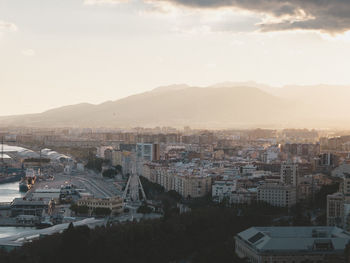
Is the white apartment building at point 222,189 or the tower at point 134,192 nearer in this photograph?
the white apartment building at point 222,189

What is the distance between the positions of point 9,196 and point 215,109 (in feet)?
243

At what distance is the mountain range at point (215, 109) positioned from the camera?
89.7 m

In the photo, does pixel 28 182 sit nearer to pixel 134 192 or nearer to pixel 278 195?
pixel 134 192

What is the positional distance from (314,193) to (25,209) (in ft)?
20.3

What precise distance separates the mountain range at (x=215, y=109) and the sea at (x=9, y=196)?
61281 mm

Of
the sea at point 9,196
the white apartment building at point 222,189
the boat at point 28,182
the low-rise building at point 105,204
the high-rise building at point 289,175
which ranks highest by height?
the high-rise building at point 289,175

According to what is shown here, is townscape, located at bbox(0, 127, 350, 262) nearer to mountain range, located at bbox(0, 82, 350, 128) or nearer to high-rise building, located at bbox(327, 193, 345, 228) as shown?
high-rise building, located at bbox(327, 193, 345, 228)

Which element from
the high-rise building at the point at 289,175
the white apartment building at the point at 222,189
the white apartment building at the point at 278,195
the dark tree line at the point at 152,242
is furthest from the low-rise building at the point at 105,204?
the high-rise building at the point at 289,175

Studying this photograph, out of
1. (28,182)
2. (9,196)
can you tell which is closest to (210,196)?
(9,196)

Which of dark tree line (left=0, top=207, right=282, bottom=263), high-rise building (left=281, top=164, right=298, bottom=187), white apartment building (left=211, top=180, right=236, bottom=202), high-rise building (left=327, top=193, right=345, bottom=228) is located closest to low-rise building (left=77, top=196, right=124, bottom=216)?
white apartment building (left=211, top=180, right=236, bottom=202)

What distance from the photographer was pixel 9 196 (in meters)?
21.1

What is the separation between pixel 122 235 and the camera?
1080 cm

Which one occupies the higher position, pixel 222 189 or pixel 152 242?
pixel 222 189

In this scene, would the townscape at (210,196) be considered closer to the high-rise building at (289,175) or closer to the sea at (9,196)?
the high-rise building at (289,175)
